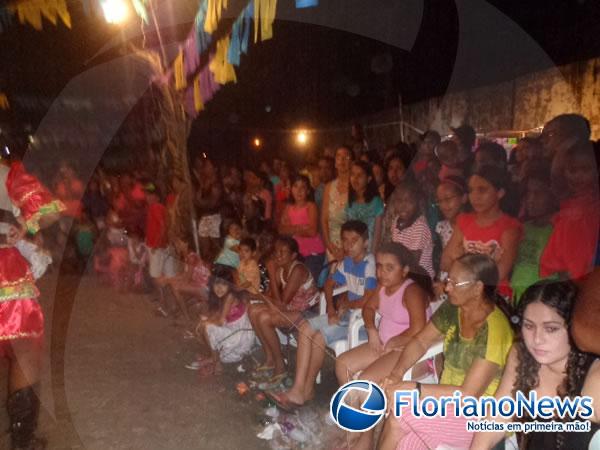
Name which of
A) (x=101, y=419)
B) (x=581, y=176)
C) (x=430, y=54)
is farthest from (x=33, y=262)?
(x=430, y=54)

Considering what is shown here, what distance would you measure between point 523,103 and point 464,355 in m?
5.04

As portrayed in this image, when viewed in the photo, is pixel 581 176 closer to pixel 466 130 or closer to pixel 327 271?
pixel 466 130

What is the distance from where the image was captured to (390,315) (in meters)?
3.37

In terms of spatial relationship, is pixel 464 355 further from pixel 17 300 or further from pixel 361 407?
pixel 17 300

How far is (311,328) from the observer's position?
12.6ft

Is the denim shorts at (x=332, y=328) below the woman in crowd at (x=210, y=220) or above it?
below

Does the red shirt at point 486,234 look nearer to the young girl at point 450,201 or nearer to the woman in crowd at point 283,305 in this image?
the young girl at point 450,201

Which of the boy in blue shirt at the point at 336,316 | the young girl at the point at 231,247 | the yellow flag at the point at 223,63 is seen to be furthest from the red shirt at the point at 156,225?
the yellow flag at the point at 223,63

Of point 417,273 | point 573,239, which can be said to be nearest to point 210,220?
point 417,273

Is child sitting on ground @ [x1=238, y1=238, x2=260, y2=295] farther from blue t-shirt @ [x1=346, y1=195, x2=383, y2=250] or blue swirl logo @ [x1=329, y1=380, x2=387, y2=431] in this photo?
blue swirl logo @ [x1=329, y1=380, x2=387, y2=431]

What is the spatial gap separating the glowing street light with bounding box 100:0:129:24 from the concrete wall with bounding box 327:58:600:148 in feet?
17.8

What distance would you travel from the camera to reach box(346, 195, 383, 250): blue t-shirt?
445 cm

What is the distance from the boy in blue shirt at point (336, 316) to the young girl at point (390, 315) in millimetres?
256

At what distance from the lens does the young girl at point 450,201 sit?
3717 mm
